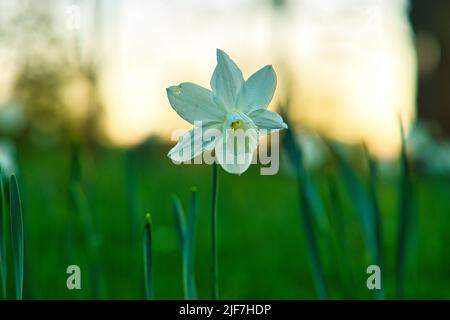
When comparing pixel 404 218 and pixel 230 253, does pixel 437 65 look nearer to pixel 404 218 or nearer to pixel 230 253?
pixel 230 253

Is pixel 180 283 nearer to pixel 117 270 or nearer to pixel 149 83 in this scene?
pixel 117 270

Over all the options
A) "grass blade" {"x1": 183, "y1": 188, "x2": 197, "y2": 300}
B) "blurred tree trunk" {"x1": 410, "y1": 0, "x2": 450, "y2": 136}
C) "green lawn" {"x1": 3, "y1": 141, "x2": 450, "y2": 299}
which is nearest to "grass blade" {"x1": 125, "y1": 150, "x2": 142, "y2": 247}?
"green lawn" {"x1": 3, "y1": 141, "x2": 450, "y2": 299}

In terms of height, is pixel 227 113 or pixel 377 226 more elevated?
pixel 227 113

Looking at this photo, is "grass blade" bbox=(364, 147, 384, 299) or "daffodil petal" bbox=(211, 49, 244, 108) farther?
"grass blade" bbox=(364, 147, 384, 299)


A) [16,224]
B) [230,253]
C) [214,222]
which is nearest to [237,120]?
[214,222]

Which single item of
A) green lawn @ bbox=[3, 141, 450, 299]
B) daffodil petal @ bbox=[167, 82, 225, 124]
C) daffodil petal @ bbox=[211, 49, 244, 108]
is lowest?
green lawn @ bbox=[3, 141, 450, 299]

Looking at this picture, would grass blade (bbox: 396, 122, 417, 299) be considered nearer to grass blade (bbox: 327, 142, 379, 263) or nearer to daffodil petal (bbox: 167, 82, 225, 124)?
grass blade (bbox: 327, 142, 379, 263)
